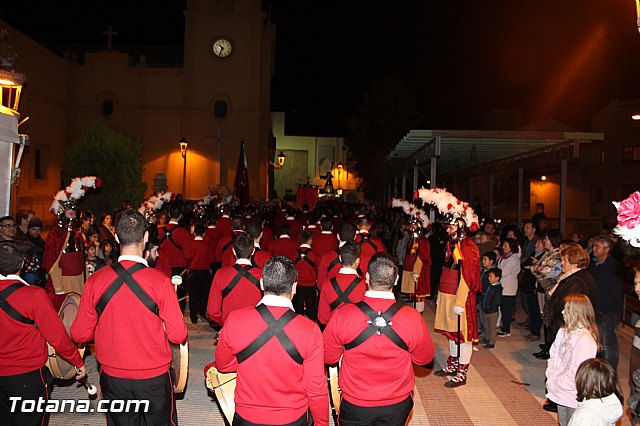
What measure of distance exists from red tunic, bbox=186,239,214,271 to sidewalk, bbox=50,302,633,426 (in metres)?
1.81

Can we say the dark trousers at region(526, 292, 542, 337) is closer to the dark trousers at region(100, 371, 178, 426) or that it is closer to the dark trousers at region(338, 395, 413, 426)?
the dark trousers at region(338, 395, 413, 426)

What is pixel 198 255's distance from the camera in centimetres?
1119

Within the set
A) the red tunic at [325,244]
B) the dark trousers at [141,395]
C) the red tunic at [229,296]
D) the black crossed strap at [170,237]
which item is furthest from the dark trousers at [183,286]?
the dark trousers at [141,395]

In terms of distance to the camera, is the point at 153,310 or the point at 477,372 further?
the point at 477,372

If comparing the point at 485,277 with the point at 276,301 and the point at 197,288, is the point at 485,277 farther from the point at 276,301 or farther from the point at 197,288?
the point at 276,301

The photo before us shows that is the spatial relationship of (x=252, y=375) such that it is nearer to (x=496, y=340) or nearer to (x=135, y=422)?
(x=135, y=422)

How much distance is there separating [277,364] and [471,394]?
454 centimetres

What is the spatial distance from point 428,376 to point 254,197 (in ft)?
101

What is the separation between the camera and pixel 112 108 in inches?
1495

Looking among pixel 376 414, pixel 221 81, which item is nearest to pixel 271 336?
pixel 376 414

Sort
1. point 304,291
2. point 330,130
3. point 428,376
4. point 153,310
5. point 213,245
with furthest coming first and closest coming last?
point 330,130, point 213,245, point 304,291, point 428,376, point 153,310

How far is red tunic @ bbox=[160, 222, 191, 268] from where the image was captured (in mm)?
10961

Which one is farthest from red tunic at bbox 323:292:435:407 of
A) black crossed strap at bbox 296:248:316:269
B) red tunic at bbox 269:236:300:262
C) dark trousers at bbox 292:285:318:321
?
red tunic at bbox 269:236:300:262

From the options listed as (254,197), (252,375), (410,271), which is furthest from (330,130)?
(252,375)
